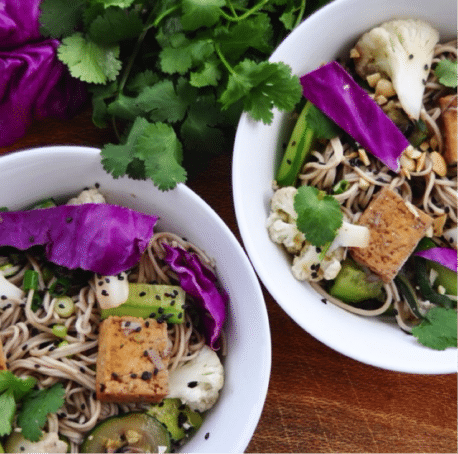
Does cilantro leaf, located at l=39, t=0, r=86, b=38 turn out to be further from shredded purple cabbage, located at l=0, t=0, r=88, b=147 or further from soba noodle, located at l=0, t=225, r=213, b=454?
soba noodle, located at l=0, t=225, r=213, b=454

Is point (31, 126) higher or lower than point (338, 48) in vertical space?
lower

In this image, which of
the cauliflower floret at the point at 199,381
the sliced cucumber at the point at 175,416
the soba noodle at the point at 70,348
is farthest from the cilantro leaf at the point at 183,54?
the sliced cucumber at the point at 175,416

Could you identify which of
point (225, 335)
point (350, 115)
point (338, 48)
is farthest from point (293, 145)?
point (225, 335)

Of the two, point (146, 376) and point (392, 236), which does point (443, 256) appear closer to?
point (392, 236)

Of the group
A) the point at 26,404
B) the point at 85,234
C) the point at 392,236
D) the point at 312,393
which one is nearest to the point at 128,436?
the point at 26,404

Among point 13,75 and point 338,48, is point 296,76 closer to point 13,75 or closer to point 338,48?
point 338,48
